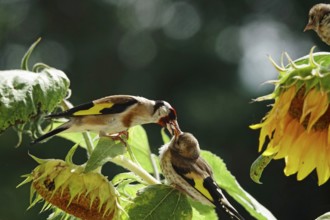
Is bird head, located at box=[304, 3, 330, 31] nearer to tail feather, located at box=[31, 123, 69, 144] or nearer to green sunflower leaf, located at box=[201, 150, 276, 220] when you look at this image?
green sunflower leaf, located at box=[201, 150, 276, 220]

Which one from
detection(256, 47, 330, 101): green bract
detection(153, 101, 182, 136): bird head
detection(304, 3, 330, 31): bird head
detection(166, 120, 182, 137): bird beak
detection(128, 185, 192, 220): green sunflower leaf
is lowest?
detection(128, 185, 192, 220): green sunflower leaf

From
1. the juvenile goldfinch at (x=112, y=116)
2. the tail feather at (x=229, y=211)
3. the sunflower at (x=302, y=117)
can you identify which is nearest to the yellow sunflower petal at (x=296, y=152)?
the sunflower at (x=302, y=117)

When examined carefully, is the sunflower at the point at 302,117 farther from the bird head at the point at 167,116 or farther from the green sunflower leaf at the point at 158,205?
the bird head at the point at 167,116

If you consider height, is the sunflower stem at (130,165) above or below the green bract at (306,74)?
below

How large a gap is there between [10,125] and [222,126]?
21.4ft

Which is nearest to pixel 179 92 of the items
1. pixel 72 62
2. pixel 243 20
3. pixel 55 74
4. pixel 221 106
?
pixel 221 106

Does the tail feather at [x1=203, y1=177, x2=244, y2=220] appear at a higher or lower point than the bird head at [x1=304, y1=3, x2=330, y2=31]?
lower

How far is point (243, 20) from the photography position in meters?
10.2

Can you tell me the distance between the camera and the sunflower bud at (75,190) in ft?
4.40

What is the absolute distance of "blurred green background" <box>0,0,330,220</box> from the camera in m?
7.40

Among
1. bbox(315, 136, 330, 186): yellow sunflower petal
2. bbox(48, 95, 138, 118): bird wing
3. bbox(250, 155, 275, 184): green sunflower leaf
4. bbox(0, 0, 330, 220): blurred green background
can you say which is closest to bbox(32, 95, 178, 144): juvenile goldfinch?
bbox(48, 95, 138, 118): bird wing

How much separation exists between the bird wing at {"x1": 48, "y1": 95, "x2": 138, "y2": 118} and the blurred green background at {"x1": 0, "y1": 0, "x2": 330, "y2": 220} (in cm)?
455

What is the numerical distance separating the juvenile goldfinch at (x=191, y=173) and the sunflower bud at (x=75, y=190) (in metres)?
0.16

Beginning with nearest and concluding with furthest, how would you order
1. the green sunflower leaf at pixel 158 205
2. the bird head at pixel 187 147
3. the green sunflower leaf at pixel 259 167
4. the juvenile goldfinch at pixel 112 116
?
the green sunflower leaf at pixel 259 167, the green sunflower leaf at pixel 158 205, the juvenile goldfinch at pixel 112 116, the bird head at pixel 187 147
